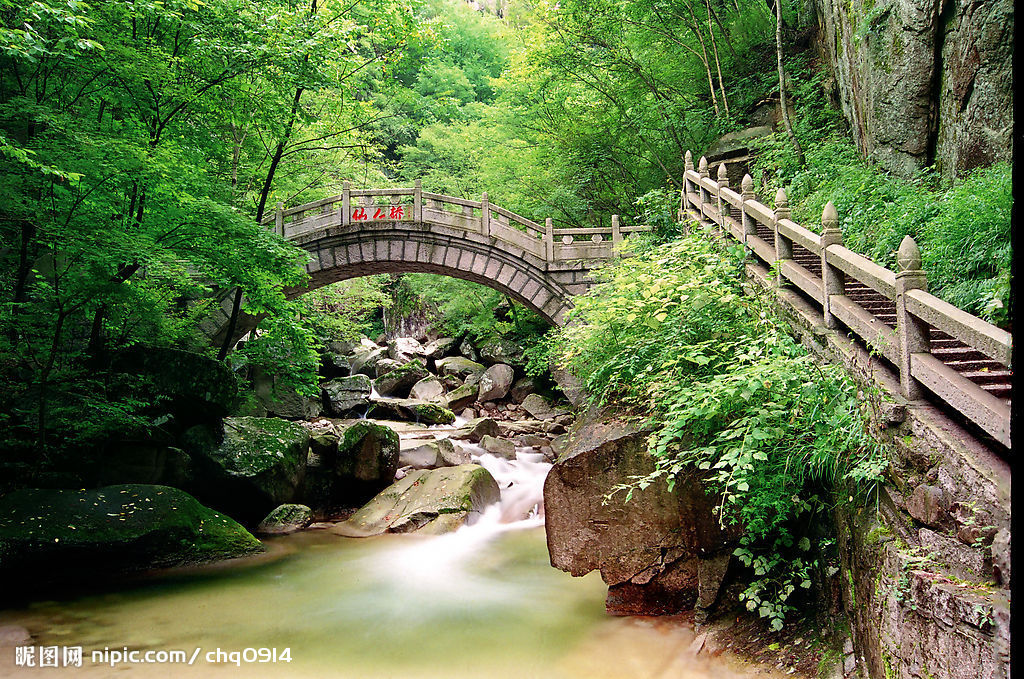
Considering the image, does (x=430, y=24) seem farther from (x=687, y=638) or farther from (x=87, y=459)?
(x=687, y=638)

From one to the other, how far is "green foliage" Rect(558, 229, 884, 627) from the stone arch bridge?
8934 mm

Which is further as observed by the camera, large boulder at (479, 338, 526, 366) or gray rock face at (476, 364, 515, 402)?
large boulder at (479, 338, 526, 366)

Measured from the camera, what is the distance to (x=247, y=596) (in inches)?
278

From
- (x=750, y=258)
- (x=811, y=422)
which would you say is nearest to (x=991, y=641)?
(x=811, y=422)

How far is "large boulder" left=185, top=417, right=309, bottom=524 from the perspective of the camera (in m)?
9.73

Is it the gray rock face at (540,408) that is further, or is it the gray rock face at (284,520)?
the gray rock face at (540,408)

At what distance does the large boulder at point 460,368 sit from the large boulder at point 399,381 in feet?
2.47

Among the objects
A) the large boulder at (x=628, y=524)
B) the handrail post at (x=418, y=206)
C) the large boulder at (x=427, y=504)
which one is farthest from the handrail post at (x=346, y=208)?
the large boulder at (x=628, y=524)

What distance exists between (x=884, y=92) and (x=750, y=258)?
12.6 ft


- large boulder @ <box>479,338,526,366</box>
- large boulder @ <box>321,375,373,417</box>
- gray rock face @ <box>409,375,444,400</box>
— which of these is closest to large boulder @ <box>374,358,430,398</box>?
gray rock face @ <box>409,375,444,400</box>

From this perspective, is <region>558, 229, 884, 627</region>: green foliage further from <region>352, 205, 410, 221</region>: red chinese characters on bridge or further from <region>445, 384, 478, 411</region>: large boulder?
<region>445, 384, 478, 411</region>: large boulder

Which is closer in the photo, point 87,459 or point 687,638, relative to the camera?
point 687,638

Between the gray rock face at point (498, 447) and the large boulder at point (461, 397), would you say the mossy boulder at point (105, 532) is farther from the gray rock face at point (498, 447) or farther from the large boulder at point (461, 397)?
the large boulder at point (461, 397)

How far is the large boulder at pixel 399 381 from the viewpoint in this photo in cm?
2083
